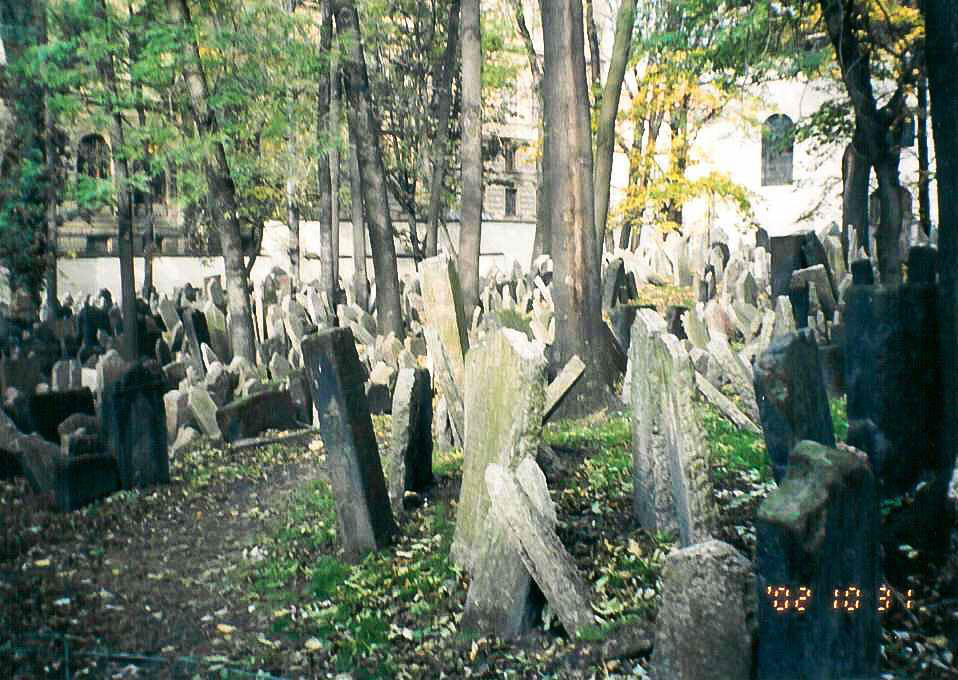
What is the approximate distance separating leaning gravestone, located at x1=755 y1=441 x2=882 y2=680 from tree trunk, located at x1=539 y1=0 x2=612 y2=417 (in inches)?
269

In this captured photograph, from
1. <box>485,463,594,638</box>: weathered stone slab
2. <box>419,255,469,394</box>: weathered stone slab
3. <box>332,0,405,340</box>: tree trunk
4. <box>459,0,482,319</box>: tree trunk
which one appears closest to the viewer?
<box>485,463,594,638</box>: weathered stone slab

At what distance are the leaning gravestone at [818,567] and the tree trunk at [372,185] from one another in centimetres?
1148

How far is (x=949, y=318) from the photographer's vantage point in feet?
18.9

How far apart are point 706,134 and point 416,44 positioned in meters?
19.5

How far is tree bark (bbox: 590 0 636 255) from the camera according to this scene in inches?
598

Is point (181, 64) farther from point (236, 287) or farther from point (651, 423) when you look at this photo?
point (651, 423)

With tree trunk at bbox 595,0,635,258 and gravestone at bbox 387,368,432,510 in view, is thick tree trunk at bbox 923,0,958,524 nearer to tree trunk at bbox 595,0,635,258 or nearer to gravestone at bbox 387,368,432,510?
gravestone at bbox 387,368,432,510

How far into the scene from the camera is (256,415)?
1102cm

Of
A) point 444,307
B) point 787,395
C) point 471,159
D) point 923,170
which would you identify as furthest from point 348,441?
point 923,170

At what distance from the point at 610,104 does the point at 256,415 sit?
7.81 meters

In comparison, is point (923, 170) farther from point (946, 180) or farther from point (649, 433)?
point (649, 433)

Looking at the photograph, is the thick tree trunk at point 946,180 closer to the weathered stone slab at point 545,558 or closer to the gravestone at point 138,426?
the weathered stone slab at point 545,558

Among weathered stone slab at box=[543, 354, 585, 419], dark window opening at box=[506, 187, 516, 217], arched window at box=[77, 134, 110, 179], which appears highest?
dark window opening at box=[506, 187, 516, 217]

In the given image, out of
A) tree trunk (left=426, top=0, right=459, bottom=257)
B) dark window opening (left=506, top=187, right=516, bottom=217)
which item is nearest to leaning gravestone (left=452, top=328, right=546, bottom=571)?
tree trunk (left=426, top=0, right=459, bottom=257)
